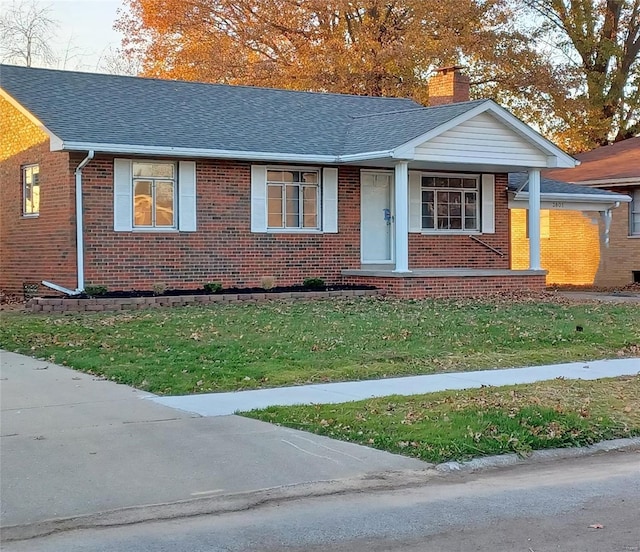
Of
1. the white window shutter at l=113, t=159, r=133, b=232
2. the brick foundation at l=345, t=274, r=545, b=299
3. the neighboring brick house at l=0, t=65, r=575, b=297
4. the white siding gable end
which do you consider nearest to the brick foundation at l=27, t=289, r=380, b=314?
the brick foundation at l=345, t=274, r=545, b=299

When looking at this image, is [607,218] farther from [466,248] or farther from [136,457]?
[136,457]

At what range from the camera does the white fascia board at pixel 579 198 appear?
25516mm

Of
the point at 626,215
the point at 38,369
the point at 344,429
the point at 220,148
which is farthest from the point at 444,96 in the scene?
the point at 344,429

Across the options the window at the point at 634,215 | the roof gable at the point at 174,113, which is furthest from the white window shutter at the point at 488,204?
the window at the point at 634,215

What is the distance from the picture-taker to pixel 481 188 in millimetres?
24906

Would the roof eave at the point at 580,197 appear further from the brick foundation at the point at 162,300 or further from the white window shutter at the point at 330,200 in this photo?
the brick foundation at the point at 162,300

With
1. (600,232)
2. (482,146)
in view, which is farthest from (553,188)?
(482,146)

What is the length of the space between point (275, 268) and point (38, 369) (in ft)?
34.1

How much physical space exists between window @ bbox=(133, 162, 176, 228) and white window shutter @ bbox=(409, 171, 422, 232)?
6451 mm

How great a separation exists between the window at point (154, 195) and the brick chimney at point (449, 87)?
10.0 m

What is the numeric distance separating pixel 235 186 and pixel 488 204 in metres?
7.59

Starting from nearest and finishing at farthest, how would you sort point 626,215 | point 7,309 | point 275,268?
point 7,309 → point 275,268 → point 626,215

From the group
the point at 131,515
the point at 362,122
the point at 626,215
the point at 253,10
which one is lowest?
the point at 131,515

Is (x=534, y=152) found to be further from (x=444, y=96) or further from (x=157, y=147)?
(x=157, y=147)
